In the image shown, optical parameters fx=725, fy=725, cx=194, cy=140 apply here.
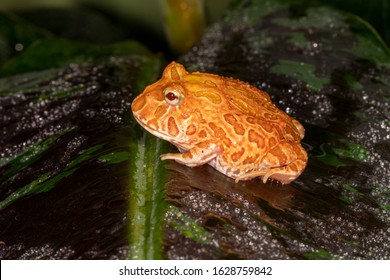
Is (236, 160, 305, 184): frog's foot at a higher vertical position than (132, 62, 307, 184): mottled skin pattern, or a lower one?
lower

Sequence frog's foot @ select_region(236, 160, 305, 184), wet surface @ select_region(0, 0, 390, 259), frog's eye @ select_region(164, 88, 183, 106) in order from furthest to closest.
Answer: frog's eye @ select_region(164, 88, 183, 106) < frog's foot @ select_region(236, 160, 305, 184) < wet surface @ select_region(0, 0, 390, 259)

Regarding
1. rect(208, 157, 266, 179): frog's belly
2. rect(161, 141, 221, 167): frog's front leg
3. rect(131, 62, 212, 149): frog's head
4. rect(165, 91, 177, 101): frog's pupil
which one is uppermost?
rect(165, 91, 177, 101): frog's pupil

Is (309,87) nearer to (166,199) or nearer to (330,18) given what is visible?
(330,18)

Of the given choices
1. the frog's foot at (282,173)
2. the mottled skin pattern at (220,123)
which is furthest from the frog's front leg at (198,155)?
the frog's foot at (282,173)

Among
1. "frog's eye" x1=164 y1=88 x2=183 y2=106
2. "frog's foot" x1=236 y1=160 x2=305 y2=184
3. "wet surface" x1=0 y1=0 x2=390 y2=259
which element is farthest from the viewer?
"frog's eye" x1=164 y1=88 x2=183 y2=106

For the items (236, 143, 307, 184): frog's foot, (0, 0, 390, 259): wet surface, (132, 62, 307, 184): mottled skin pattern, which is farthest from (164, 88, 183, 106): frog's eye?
(236, 143, 307, 184): frog's foot

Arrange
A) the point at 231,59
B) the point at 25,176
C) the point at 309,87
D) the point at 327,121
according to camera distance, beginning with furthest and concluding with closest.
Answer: the point at 231,59 < the point at 309,87 < the point at 327,121 < the point at 25,176

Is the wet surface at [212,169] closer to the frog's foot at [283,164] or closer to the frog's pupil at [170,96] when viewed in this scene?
the frog's foot at [283,164]

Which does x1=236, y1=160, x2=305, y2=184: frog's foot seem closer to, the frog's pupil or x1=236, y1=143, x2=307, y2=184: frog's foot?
x1=236, y1=143, x2=307, y2=184: frog's foot
